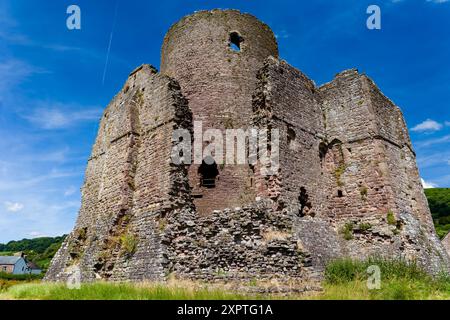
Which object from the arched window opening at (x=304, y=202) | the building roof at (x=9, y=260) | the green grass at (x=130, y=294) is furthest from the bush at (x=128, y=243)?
the building roof at (x=9, y=260)

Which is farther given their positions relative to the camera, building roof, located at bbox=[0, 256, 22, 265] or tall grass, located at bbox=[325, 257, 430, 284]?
building roof, located at bbox=[0, 256, 22, 265]

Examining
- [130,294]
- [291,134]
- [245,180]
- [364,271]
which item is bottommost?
[130,294]

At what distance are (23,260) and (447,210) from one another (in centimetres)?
6971

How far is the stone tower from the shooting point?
1134 centimetres

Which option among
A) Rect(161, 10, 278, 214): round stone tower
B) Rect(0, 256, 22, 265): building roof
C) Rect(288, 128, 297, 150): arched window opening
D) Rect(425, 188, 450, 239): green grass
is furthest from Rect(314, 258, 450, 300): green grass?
Rect(0, 256, 22, 265): building roof

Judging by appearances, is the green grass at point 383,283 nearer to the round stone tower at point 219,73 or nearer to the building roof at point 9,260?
the round stone tower at point 219,73

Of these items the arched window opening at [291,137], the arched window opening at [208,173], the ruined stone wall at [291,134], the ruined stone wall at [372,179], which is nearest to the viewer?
the ruined stone wall at [291,134]

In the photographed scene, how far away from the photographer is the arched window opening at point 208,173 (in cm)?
1349

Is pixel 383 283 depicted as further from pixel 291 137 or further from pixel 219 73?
pixel 219 73

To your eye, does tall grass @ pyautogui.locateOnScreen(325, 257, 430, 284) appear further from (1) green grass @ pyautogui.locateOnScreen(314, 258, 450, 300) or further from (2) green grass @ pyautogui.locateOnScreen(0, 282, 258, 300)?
(2) green grass @ pyautogui.locateOnScreen(0, 282, 258, 300)

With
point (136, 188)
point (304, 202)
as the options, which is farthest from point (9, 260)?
point (304, 202)

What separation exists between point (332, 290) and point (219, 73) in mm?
9248

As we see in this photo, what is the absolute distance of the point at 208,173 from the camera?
542 inches

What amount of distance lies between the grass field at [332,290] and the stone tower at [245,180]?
1021mm
